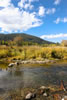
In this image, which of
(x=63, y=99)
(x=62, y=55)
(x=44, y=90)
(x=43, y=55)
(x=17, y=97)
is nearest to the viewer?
(x=63, y=99)

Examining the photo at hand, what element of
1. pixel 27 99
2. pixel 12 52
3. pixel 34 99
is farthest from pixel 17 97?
pixel 12 52

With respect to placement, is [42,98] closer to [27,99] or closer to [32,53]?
[27,99]

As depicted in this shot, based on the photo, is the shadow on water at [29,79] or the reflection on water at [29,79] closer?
the shadow on water at [29,79]

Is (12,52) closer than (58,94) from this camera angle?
No

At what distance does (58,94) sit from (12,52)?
2467 centimetres

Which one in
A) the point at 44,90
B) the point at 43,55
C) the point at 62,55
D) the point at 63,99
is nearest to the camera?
the point at 63,99

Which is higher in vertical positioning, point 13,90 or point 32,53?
point 32,53

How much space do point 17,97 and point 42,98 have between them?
6.30 ft

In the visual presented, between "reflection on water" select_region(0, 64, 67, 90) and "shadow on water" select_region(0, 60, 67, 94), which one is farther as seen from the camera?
Result: "reflection on water" select_region(0, 64, 67, 90)

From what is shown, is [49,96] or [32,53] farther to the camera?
[32,53]

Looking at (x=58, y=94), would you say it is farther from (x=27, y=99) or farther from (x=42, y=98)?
(x=27, y=99)

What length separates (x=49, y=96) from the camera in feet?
23.1

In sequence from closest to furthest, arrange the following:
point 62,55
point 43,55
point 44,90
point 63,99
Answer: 1. point 63,99
2. point 44,90
3. point 43,55
4. point 62,55

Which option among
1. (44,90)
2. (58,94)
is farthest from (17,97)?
(58,94)
